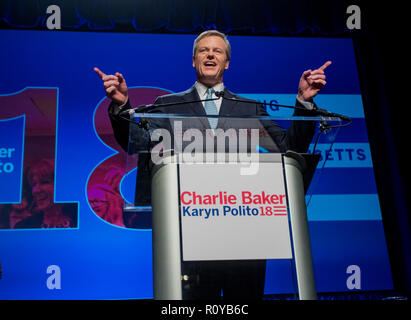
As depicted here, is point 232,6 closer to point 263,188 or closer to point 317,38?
point 317,38

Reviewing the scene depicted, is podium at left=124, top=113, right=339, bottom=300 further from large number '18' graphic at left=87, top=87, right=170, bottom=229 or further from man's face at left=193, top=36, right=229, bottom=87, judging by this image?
large number '18' graphic at left=87, top=87, right=170, bottom=229

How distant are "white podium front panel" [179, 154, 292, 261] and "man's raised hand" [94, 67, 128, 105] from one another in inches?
17.6

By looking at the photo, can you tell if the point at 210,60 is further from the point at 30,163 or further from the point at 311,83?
the point at 30,163

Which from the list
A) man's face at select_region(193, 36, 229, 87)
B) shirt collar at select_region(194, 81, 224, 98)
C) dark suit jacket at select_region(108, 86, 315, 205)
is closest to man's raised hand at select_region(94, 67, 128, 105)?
dark suit jacket at select_region(108, 86, 315, 205)

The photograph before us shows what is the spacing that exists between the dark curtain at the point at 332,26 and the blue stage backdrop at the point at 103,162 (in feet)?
Answer: 0.30

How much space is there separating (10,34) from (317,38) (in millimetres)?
2105

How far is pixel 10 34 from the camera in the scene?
3.59 meters

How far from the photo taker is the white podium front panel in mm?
1458

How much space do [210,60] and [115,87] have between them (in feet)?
2.12

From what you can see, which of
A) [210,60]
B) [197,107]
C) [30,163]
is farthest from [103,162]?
[197,107]

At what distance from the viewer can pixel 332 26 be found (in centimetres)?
384

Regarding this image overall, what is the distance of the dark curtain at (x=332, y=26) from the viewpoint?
354cm
